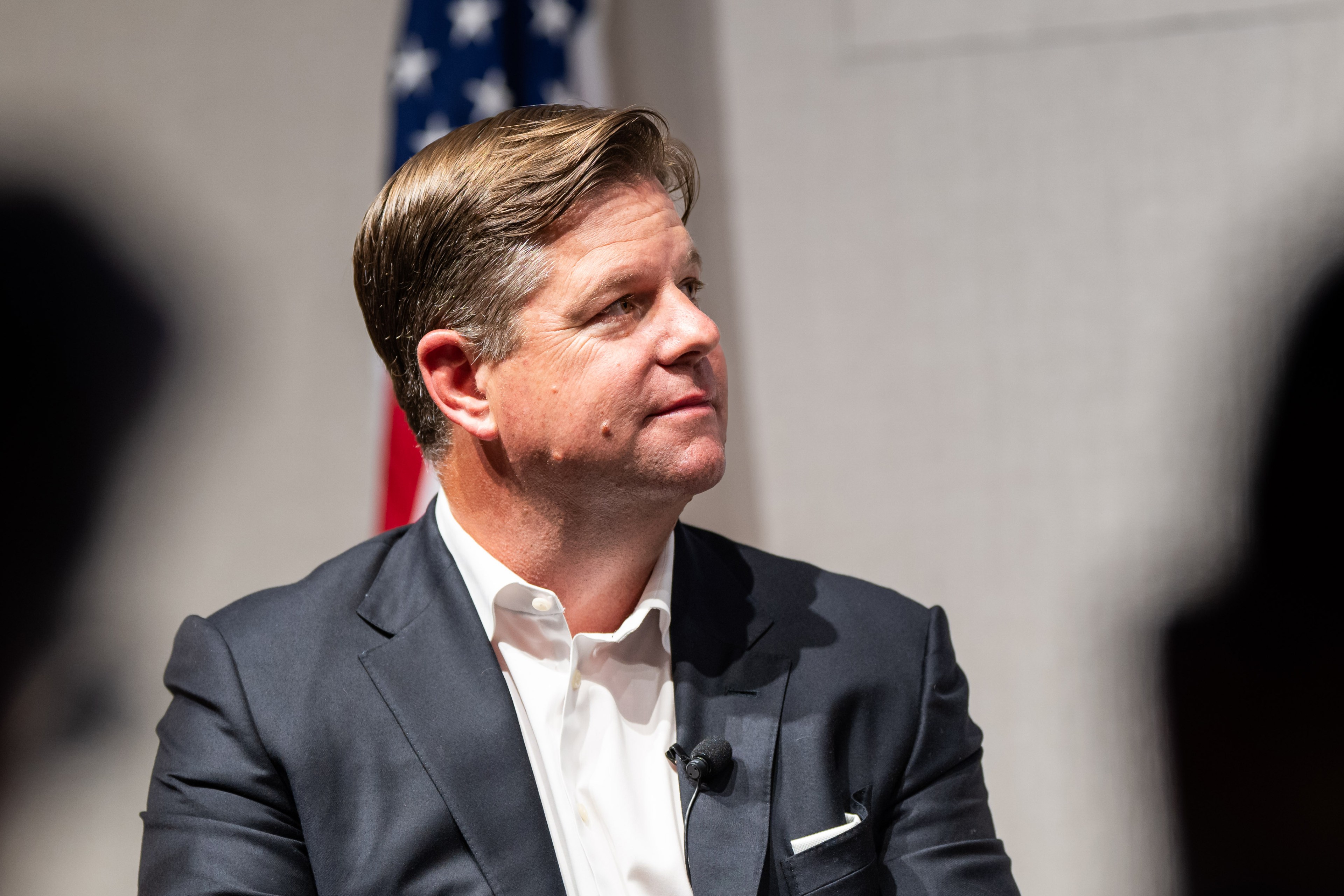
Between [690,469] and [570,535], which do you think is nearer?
[690,469]

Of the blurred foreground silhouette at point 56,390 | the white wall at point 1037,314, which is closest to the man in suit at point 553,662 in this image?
the white wall at point 1037,314

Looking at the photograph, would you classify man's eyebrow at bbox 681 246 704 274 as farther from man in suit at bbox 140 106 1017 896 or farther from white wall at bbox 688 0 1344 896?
white wall at bbox 688 0 1344 896

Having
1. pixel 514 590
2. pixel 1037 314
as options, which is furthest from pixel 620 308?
pixel 1037 314

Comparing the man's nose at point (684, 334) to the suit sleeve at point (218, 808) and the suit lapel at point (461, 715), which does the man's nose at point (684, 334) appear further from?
the suit sleeve at point (218, 808)

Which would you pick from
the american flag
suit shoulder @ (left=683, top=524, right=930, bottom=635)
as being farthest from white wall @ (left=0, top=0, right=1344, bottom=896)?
suit shoulder @ (left=683, top=524, right=930, bottom=635)

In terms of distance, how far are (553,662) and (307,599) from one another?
32 cm

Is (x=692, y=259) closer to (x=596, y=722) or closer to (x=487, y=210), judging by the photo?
(x=487, y=210)

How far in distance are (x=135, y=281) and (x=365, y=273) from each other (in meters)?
1.69

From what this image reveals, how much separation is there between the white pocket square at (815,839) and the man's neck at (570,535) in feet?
1.18

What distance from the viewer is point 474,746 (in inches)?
53.4

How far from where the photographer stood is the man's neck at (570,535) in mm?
1432

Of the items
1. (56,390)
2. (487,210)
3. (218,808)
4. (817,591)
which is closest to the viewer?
(218,808)

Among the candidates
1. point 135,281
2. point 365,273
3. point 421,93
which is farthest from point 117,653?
point 365,273

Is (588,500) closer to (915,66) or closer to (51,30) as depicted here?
(915,66)
